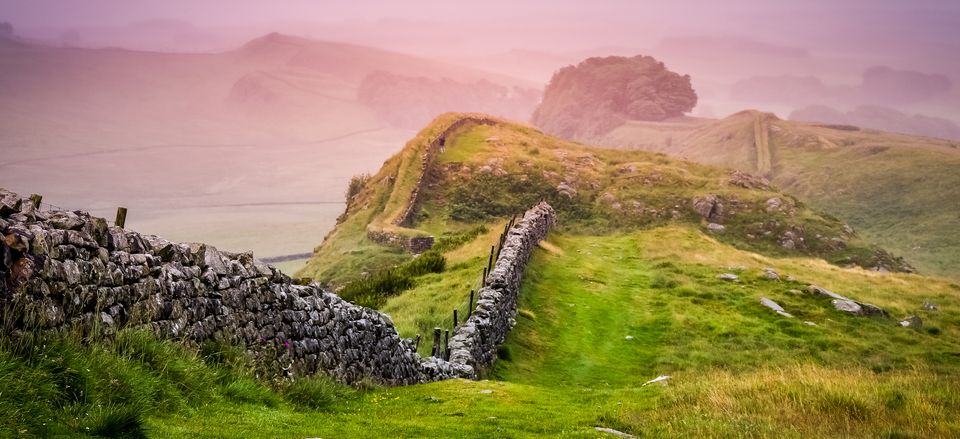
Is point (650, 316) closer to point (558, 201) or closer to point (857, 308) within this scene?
point (857, 308)

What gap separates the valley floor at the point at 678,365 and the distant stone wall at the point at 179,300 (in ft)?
4.63

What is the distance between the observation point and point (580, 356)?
2405 centimetres

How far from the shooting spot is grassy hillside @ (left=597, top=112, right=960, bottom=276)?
98.1 m

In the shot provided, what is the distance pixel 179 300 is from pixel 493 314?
14.7 meters

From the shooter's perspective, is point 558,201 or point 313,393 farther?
point 558,201

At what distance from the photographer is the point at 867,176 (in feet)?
426

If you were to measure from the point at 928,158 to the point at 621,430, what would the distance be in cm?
15591

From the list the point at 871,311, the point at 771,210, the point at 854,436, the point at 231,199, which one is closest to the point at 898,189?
the point at 771,210

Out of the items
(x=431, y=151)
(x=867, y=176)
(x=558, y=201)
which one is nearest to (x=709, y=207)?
(x=558, y=201)

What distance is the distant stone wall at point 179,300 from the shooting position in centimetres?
749

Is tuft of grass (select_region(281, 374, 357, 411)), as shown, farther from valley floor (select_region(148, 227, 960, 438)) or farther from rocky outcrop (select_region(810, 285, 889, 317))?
rocky outcrop (select_region(810, 285, 889, 317))

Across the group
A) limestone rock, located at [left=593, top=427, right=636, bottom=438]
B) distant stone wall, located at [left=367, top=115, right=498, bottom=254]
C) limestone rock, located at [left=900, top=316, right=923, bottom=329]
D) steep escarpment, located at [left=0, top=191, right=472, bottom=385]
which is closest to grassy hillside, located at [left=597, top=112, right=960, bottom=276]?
limestone rock, located at [left=900, top=316, right=923, bottom=329]

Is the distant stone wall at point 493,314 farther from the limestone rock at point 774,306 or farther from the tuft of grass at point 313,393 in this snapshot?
the limestone rock at point 774,306

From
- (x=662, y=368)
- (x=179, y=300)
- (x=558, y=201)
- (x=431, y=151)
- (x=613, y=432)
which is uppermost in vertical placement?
(x=431, y=151)
